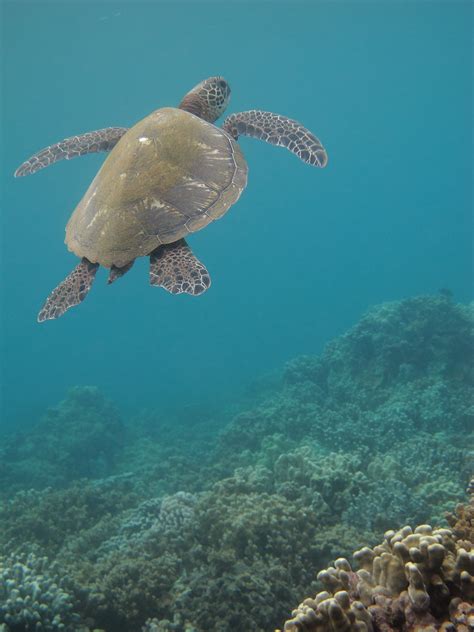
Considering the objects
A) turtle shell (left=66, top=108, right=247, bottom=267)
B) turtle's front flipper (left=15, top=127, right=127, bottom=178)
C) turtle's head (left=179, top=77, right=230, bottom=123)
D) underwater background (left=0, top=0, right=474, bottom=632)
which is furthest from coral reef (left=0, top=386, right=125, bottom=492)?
turtle's head (left=179, top=77, right=230, bottom=123)

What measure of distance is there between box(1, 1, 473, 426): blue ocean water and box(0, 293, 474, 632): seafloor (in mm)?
12830

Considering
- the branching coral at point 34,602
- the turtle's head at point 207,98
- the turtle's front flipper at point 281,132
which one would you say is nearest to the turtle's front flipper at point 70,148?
the turtle's head at point 207,98

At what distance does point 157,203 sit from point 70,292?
1.63 m

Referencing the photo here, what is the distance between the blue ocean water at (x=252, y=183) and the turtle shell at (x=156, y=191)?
20.8 meters

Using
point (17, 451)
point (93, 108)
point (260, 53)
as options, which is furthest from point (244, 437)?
point (93, 108)

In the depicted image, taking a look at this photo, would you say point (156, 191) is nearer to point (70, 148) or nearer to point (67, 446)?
point (70, 148)

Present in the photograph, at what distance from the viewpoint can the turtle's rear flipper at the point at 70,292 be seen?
17.6ft

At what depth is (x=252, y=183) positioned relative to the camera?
387ft

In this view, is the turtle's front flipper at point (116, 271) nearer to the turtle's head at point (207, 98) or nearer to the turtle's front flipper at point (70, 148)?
the turtle's front flipper at point (70, 148)

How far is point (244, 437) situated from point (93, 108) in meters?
67.5

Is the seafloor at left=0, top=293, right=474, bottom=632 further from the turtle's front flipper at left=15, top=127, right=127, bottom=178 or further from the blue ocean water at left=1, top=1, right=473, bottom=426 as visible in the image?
the blue ocean water at left=1, top=1, right=473, bottom=426

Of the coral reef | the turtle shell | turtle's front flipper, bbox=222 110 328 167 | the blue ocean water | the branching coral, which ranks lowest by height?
the branching coral

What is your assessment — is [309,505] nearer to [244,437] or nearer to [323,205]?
[244,437]

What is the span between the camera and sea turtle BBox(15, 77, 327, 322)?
507 cm
